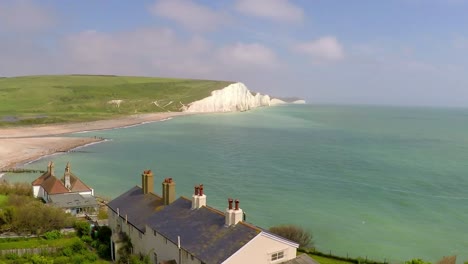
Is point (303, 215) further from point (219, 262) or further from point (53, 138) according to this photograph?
point (53, 138)

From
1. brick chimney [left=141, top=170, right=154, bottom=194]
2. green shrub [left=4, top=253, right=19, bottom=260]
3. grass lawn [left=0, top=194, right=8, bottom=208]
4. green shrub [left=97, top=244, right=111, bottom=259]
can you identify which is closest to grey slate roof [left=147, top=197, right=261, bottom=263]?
brick chimney [left=141, top=170, right=154, bottom=194]

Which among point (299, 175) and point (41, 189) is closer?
point (41, 189)

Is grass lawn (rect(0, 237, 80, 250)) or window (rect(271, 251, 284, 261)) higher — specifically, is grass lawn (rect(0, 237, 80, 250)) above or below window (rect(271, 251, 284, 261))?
below

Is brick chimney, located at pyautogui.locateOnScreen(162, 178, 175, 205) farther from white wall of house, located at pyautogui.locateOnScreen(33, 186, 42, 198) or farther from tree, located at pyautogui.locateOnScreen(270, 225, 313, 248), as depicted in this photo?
white wall of house, located at pyautogui.locateOnScreen(33, 186, 42, 198)

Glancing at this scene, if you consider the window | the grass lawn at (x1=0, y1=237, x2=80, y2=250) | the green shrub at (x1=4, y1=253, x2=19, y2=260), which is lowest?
the grass lawn at (x1=0, y1=237, x2=80, y2=250)

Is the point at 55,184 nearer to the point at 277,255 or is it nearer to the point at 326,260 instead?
the point at 326,260

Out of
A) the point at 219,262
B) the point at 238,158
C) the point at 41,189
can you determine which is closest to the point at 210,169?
the point at 238,158

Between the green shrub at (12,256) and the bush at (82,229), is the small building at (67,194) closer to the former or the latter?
the bush at (82,229)
